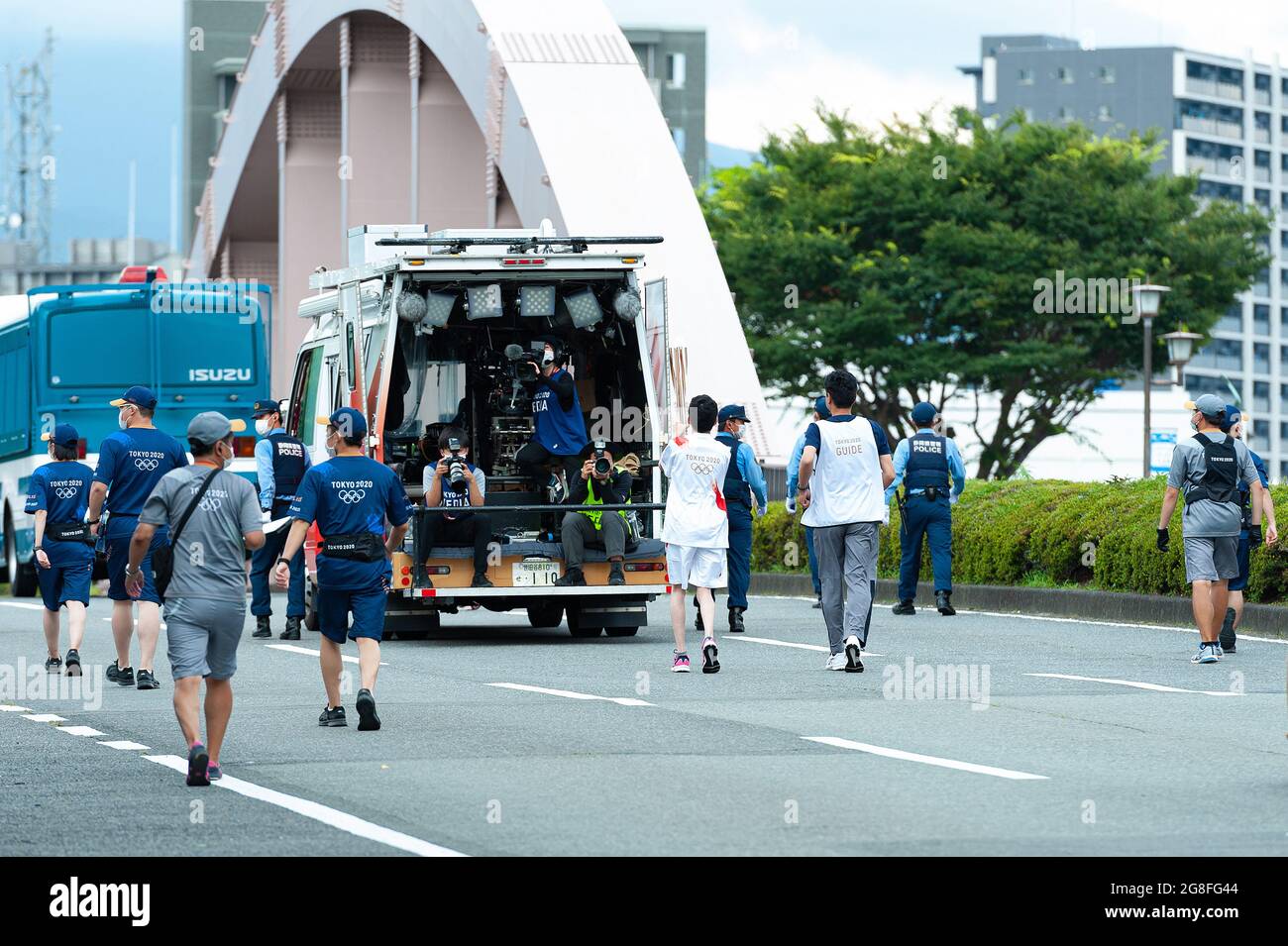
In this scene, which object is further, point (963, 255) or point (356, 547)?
point (963, 255)

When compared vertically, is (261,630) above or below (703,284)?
below

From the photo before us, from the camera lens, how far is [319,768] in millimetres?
10492

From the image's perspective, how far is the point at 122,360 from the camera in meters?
29.1

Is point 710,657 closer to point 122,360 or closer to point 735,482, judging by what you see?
point 735,482

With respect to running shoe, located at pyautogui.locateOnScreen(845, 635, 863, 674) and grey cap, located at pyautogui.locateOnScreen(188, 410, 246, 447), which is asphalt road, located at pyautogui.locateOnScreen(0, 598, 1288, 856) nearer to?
running shoe, located at pyautogui.locateOnScreen(845, 635, 863, 674)

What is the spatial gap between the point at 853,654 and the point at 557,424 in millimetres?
4533

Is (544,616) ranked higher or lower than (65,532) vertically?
lower

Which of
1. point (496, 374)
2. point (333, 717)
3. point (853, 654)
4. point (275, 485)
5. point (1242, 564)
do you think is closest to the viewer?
point (333, 717)

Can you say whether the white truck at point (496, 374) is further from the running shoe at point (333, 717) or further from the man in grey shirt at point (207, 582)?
the man in grey shirt at point (207, 582)

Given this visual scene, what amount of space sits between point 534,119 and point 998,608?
1335 centimetres

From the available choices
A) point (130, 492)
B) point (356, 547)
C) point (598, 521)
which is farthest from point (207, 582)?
point (598, 521)

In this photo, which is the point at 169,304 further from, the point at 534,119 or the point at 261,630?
the point at 261,630

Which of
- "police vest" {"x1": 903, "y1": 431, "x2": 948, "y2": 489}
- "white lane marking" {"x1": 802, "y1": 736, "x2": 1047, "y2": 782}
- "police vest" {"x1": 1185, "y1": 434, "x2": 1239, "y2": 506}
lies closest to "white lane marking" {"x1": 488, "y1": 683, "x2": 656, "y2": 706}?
"white lane marking" {"x1": 802, "y1": 736, "x2": 1047, "y2": 782}
